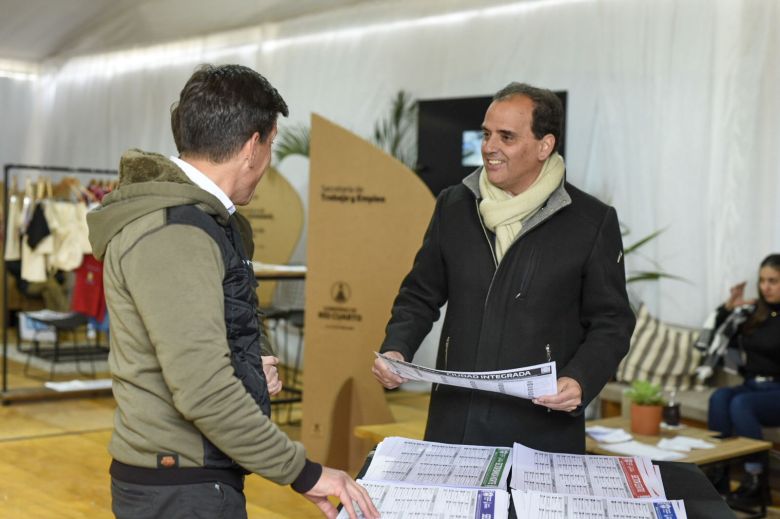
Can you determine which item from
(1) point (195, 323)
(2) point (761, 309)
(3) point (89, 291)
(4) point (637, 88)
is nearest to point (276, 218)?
(3) point (89, 291)

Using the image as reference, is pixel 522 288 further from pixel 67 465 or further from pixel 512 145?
pixel 67 465

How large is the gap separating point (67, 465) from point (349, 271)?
1.82 m

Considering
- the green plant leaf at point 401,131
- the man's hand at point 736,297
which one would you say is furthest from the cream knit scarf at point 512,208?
the green plant leaf at point 401,131

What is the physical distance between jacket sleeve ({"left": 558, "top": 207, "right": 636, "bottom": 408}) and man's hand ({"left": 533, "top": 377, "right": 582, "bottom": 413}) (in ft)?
0.27

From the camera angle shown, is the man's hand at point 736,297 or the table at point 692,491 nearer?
the table at point 692,491

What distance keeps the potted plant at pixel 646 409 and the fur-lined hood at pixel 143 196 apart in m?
3.49

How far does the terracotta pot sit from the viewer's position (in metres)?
4.62

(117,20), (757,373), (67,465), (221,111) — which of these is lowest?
(67,465)

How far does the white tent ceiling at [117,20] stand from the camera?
9.05 m

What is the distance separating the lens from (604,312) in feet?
7.37

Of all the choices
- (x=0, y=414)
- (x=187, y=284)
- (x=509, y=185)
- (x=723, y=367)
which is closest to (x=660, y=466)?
(x=509, y=185)

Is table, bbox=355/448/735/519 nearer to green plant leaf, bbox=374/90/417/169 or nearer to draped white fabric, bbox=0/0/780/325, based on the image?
draped white fabric, bbox=0/0/780/325

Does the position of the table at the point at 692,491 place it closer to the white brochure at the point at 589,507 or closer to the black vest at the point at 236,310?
the white brochure at the point at 589,507

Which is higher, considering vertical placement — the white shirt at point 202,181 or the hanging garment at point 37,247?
the white shirt at point 202,181
